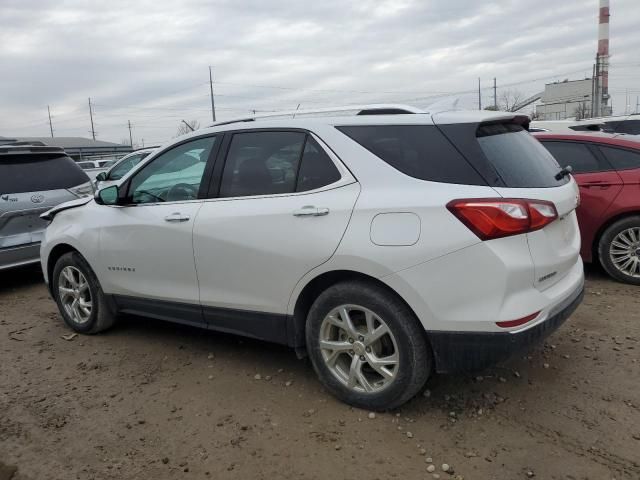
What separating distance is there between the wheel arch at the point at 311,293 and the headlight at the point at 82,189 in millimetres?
4577

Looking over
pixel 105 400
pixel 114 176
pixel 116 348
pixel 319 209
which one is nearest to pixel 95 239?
pixel 116 348

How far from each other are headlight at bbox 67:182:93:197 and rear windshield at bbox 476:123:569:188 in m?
5.38

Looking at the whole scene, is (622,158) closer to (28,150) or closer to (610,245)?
(610,245)

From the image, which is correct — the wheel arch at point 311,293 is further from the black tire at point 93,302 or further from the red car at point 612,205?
the red car at point 612,205

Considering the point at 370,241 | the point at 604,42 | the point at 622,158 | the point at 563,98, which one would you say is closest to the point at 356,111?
Answer: the point at 370,241

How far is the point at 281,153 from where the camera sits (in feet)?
11.5

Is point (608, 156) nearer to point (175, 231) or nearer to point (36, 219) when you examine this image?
point (175, 231)

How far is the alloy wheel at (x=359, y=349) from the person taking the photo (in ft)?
10.1

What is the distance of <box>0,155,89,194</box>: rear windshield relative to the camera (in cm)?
635

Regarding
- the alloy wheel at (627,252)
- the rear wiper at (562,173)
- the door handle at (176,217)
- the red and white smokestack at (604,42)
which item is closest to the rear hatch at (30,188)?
the door handle at (176,217)

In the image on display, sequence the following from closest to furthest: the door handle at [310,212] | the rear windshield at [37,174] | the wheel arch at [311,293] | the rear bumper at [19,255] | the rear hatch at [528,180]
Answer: the rear hatch at [528,180], the wheel arch at [311,293], the door handle at [310,212], the rear bumper at [19,255], the rear windshield at [37,174]

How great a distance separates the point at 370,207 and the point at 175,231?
1.53 m

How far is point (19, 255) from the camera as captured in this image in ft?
20.3

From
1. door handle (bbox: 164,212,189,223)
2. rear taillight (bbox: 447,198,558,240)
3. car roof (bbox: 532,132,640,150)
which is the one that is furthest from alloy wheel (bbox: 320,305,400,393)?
car roof (bbox: 532,132,640,150)
